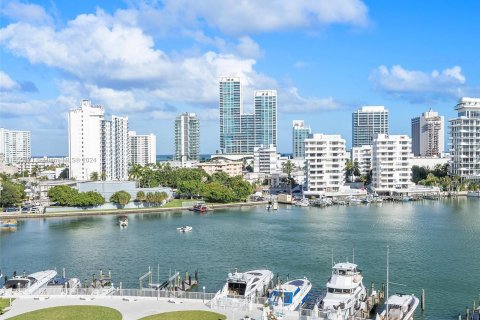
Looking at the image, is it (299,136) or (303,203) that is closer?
(303,203)

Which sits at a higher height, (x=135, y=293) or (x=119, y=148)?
(x=119, y=148)

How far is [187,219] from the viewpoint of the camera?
2554 inches

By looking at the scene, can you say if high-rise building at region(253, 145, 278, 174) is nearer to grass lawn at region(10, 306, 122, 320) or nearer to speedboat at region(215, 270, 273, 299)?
speedboat at region(215, 270, 273, 299)

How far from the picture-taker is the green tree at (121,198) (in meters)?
72.9

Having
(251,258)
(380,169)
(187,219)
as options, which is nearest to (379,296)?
(251,258)

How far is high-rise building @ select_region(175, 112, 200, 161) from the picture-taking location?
18338cm

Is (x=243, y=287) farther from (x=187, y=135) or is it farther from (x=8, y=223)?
(x=187, y=135)

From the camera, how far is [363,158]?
125 metres

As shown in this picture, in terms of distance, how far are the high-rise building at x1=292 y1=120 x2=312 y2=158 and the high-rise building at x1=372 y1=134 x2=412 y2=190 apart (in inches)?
3435

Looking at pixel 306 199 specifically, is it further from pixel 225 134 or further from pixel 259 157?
pixel 225 134

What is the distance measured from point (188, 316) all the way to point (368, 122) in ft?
573

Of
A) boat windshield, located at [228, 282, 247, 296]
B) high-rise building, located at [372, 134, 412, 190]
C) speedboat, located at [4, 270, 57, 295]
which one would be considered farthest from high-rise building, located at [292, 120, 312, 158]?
boat windshield, located at [228, 282, 247, 296]

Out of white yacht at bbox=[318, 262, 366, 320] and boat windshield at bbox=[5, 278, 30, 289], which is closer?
white yacht at bbox=[318, 262, 366, 320]

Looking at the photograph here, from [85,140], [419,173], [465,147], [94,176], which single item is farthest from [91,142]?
[465,147]
